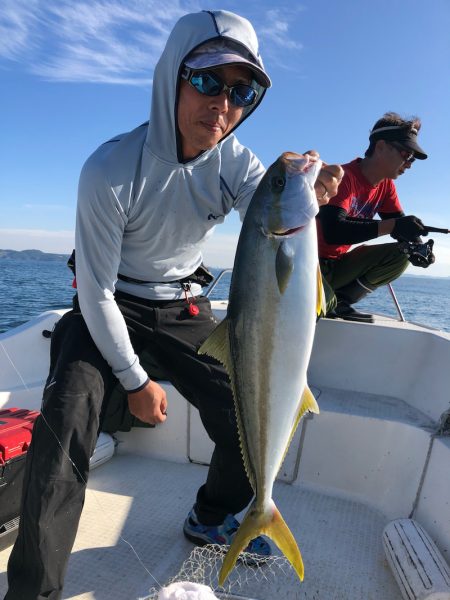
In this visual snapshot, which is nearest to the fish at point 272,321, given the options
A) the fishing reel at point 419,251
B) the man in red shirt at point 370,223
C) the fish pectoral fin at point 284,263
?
the fish pectoral fin at point 284,263

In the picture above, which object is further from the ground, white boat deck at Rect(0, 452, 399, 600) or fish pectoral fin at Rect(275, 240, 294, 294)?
fish pectoral fin at Rect(275, 240, 294, 294)

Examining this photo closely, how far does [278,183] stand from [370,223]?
289 centimetres

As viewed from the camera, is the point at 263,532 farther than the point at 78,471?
No

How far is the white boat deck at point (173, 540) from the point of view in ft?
9.21

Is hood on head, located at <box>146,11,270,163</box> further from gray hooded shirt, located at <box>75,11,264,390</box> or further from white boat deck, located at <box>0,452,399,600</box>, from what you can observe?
white boat deck, located at <box>0,452,399,600</box>

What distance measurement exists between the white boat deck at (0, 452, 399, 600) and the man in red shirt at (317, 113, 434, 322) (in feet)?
7.05

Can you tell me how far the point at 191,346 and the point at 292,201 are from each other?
1.23 m

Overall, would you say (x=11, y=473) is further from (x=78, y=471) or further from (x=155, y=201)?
(x=155, y=201)

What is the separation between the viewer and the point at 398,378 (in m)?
4.82

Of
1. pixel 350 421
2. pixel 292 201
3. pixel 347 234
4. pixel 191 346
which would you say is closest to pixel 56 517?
pixel 191 346

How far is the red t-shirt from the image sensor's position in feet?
16.2

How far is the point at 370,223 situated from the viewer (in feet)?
15.2

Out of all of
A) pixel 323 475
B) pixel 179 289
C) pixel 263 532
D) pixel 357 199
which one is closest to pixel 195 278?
pixel 179 289

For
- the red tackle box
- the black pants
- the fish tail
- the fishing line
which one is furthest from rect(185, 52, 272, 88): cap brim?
the red tackle box
